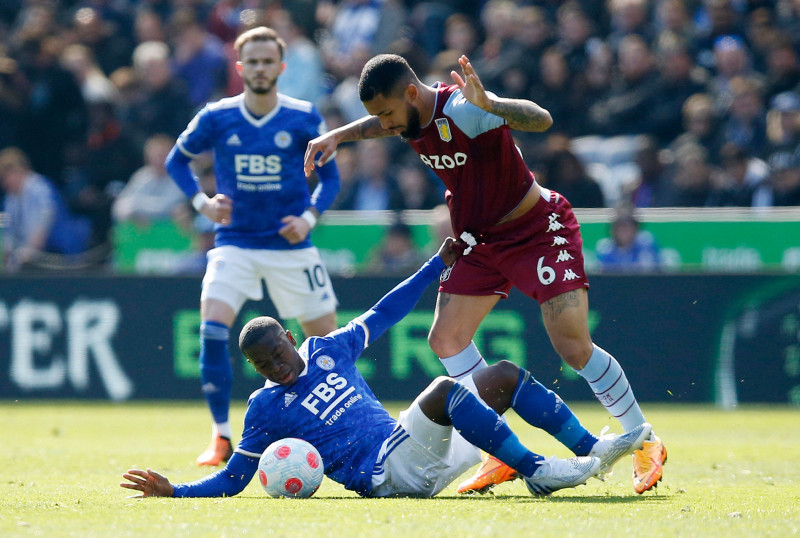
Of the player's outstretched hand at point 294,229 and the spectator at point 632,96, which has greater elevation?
the spectator at point 632,96

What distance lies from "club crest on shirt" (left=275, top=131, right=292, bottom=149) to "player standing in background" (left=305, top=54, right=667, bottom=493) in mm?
1853

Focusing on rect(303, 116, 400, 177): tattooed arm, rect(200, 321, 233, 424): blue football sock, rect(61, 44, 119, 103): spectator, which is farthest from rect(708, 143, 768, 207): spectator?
rect(61, 44, 119, 103): spectator

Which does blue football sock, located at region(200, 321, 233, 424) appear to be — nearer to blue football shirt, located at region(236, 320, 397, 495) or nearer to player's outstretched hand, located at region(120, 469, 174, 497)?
blue football shirt, located at region(236, 320, 397, 495)

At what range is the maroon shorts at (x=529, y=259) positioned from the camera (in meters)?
6.20

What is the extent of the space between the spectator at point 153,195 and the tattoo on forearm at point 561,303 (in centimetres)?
775

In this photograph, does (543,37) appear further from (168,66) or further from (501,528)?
(501,528)

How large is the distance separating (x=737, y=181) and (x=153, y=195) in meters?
6.33

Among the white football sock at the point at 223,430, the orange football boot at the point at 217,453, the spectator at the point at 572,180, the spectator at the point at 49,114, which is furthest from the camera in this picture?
the spectator at the point at 49,114

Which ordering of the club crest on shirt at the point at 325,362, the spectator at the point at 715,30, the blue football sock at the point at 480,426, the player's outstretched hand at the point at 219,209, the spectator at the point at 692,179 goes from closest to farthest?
the blue football sock at the point at 480,426, the club crest on shirt at the point at 325,362, the player's outstretched hand at the point at 219,209, the spectator at the point at 692,179, the spectator at the point at 715,30

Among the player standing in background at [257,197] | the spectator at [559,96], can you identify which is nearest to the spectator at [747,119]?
the spectator at [559,96]

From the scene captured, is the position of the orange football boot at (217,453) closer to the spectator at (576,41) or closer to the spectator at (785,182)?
the spectator at (785,182)

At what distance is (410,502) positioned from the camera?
215 inches

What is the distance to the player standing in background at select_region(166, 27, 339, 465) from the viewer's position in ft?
27.0

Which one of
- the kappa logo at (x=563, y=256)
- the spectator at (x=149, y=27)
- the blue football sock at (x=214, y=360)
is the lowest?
the blue football sock at (x=214, y=360)
